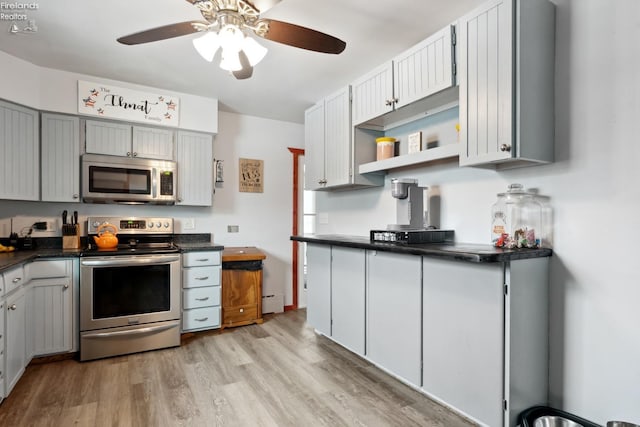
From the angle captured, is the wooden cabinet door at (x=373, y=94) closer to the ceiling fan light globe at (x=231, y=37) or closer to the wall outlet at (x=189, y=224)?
the ceiling fan light globe at (x=231, y=37)

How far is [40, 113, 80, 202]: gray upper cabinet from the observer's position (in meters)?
2.99

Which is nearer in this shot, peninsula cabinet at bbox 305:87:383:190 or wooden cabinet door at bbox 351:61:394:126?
wooden cabinet door at bbox 351:61:394:126

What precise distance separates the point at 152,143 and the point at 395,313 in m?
2.80

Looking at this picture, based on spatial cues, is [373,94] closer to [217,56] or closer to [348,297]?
[217,56]

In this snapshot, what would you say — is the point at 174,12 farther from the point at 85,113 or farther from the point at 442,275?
the point at 442,275

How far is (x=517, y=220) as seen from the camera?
6.65 ft

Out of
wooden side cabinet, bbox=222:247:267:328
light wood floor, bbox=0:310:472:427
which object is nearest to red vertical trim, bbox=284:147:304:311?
wooden side cabinet, bbox=222:247:267:328

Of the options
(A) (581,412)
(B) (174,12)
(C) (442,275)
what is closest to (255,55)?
(B) (174,12)

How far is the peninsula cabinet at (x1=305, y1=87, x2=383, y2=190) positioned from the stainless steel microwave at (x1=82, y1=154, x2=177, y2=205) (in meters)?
1.43

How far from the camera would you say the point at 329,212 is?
156 inches

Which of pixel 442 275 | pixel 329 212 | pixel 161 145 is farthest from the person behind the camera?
pixel 329 212

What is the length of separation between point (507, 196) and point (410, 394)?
4.63 ft

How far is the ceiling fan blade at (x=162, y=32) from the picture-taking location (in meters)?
1.73

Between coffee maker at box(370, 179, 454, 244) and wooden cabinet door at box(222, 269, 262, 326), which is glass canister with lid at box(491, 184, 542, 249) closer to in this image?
coffee maker at box(370, 179, 454, 244)
